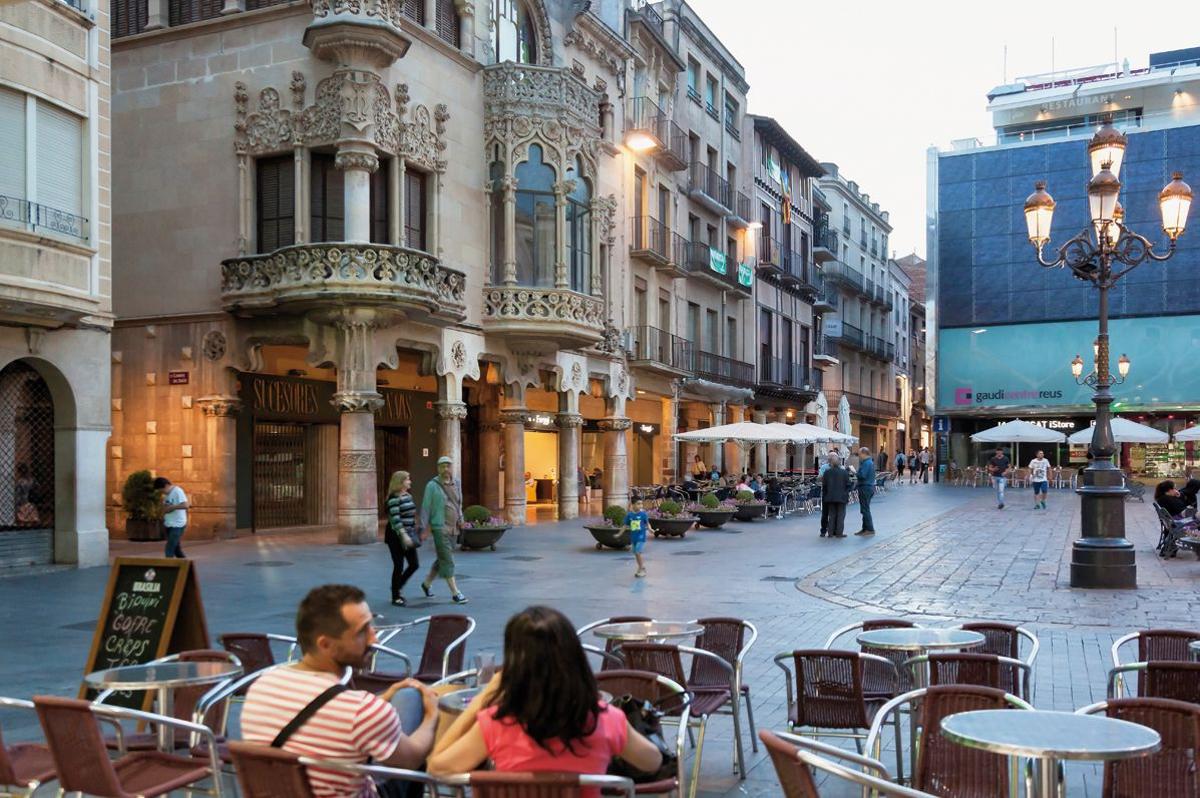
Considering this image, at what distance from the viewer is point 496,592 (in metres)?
14.2

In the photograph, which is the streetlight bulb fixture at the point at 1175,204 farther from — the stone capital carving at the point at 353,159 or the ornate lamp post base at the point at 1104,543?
the stone capital carving at the point at 353,159

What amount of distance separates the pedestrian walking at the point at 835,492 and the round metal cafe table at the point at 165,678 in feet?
59.3

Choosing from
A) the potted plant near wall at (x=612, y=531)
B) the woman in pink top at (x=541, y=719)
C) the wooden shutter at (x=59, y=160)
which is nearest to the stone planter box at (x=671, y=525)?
the potted plant near wall at (x=612, y=531)

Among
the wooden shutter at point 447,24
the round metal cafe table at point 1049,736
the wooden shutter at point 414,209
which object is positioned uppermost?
the wooden shutter at point 447,24

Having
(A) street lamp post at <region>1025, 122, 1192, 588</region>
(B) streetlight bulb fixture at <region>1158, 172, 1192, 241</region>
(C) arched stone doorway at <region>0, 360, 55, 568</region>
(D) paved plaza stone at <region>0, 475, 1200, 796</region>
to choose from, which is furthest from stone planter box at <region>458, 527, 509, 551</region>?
(B) streetlight bulb fixture at <region>1158, 172, 1192, 241</region>

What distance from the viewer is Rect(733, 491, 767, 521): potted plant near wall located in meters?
28.1

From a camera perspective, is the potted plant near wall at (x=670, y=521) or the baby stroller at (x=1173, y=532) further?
the potted plant near wall at (x=670, y=521)

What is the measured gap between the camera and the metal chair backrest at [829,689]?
19.4 feet

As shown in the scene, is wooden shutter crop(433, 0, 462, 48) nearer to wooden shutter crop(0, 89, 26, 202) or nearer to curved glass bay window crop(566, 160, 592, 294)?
curved glass bay window crop(566, 160, 592, 294)

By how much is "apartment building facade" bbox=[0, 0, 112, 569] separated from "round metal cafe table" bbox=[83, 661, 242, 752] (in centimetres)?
1146

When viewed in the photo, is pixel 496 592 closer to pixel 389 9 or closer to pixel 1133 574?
pixel 1133 574

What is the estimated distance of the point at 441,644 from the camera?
6.85m

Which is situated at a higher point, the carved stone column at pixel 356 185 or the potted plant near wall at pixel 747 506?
the carved stone column at pixel 356 185

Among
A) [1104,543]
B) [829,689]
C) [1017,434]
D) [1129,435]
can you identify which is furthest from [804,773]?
[1017,434]
